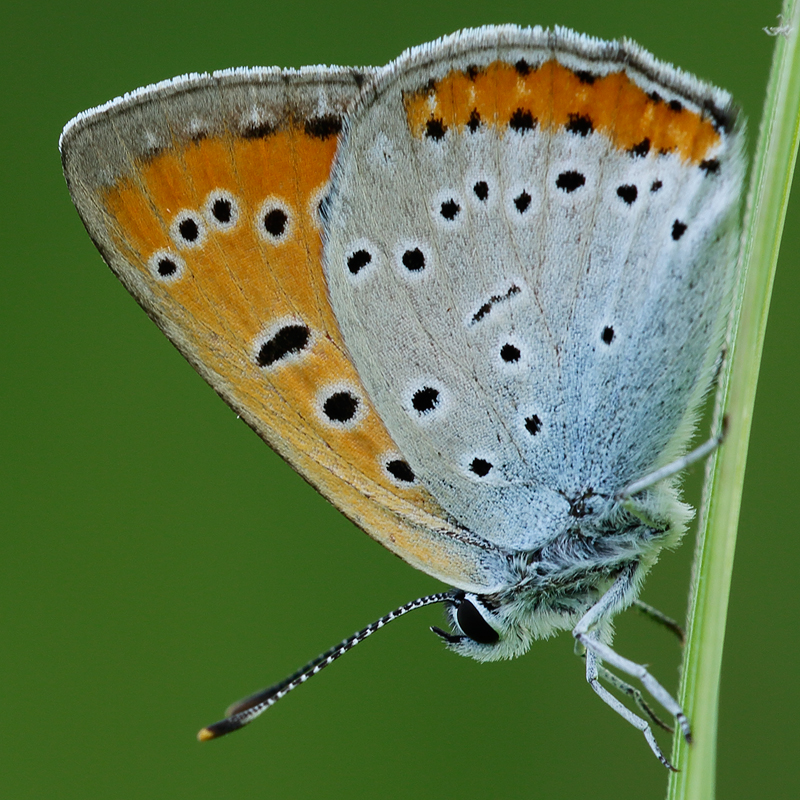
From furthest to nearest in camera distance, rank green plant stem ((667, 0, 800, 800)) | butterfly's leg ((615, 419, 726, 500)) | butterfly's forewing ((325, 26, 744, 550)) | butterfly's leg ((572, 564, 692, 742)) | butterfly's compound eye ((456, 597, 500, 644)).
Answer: butterfly's compound eye ((456, 597, 500, 644)) → butterfly's forewing ((325, 26, 744, 550)) → butterfly's leg ((572, 564, 692, 742)) → butterfly's leg ((615, 419, 726, 500)) → green plant stem ((667, 0, 800, 800))

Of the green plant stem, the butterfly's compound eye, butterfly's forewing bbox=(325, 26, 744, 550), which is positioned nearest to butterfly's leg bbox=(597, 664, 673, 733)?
the butterfly's compound eye

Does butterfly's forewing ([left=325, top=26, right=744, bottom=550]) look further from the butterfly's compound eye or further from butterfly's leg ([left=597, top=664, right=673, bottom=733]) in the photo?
butterfly's leg ([left=597, top=664, right=673, bottom=733])

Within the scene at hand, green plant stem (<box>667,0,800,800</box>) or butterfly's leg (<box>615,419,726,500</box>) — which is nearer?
green plant stem (<box>667,0,800,800</box>)

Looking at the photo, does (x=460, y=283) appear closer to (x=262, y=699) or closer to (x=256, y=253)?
(x=256, y=253)

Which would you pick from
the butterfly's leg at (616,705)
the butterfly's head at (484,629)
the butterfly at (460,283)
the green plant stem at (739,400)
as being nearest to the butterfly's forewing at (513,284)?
the butterfly at (460,283)

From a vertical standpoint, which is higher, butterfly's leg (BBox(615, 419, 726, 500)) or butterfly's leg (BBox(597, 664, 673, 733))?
butterfly's leg (BBox(615, 419, 726, 500))

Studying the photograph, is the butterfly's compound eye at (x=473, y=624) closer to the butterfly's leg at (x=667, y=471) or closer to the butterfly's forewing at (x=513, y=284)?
the butterfly's forewing at (x=513, y=284)

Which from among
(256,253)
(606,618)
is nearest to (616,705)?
(606,618)

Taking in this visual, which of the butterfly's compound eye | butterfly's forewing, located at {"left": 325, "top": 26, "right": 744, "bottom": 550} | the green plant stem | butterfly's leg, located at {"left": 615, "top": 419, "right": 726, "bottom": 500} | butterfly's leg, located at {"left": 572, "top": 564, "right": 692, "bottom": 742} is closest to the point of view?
the green plant stem

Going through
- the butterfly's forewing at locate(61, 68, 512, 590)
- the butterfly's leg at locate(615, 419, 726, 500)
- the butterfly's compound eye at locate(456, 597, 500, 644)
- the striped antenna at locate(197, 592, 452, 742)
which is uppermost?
the butterfly's forewing at locate(61, 68, 512, 590)
